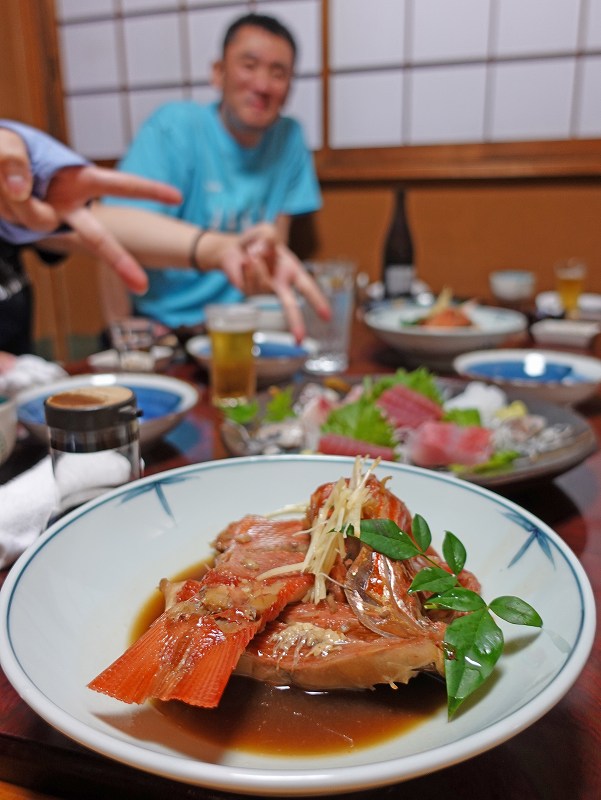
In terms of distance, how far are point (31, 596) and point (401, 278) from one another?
2614 mm

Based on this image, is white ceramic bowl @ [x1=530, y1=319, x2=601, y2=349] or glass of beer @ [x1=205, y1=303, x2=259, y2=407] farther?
white ceramic bowl @ [x1=530, y1=319, x2=601, y2=349]

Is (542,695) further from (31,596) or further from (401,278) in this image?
(401,278)

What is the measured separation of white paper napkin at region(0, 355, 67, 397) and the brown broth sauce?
97 cm

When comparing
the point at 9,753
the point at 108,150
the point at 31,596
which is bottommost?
the point at 9,753

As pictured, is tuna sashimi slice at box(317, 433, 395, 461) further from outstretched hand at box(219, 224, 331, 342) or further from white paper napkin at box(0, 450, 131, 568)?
outstretched hand at box(219, 224, 331, 342)

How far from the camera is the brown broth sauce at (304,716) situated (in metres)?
0.56

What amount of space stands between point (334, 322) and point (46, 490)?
48.2 inches

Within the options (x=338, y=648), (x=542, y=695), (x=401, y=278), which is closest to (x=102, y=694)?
(x=338, y=648)

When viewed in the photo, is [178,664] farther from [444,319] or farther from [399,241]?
[399,241]

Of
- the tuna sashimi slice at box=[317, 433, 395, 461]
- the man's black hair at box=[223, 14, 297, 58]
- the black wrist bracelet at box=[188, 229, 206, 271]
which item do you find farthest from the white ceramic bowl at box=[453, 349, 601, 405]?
the man's black hair at box=[223, 14, 297, 58]

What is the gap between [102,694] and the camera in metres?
0.56

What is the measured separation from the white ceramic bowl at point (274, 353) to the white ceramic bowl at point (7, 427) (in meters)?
A: 0.71

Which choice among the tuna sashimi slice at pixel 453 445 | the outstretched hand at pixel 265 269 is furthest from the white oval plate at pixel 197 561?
the outstretched hand at pixel 265 269

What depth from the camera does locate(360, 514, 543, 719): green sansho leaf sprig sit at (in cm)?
55
